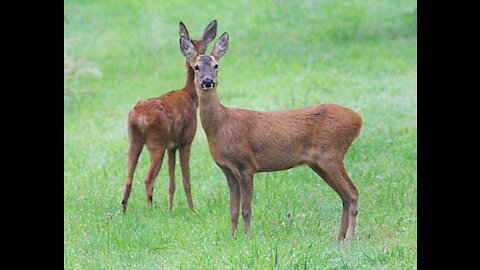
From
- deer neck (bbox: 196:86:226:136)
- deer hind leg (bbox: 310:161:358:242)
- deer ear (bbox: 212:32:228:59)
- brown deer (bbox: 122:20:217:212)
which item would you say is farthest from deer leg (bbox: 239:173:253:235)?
brown deer (bbox: 122:20:217:212)

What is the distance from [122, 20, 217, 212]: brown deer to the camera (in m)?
9.44

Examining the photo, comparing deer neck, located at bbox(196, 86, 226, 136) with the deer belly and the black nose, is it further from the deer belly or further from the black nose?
the deer belly

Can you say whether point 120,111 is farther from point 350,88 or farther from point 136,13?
point 136,13

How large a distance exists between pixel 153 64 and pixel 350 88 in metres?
5.13

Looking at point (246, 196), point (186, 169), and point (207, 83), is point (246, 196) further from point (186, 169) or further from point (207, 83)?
point (186, 169)

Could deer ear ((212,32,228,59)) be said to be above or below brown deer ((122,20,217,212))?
above

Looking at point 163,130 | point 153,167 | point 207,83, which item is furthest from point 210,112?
point 153,167

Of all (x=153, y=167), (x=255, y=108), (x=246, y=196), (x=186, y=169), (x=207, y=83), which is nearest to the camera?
(x=207, y=83)

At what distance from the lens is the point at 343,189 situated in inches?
322

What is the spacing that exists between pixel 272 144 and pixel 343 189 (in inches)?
27.9

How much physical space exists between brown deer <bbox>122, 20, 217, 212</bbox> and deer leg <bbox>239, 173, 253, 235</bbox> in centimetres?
158

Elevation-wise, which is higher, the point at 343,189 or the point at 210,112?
the point at 210,112

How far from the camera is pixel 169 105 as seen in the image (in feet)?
31.6
